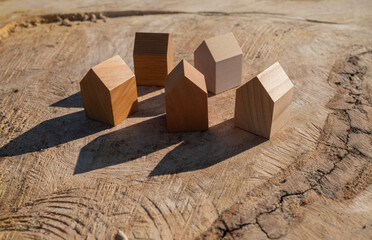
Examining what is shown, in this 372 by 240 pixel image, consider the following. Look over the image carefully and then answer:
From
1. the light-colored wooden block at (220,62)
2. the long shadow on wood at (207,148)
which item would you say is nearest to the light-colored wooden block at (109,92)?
the long shadow on wood at (207,148)

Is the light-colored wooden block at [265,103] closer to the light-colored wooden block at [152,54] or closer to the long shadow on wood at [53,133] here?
the light-colored wooden block at [152,54]

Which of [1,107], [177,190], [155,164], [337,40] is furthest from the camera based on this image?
[337,40]

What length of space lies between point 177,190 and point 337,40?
4.22 m

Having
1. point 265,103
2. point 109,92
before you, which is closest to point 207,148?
point 265,103

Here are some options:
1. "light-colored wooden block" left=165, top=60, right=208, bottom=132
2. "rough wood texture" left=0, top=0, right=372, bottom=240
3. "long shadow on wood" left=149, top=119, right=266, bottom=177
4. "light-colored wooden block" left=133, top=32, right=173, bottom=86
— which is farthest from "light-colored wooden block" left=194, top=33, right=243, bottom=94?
"long shadow on wood" left=149, top=119, right=266, bottom=177

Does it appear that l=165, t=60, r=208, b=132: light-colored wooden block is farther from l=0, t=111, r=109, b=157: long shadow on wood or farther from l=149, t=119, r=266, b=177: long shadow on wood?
l=0, t=111, r=109, b=157: long shadow on wood

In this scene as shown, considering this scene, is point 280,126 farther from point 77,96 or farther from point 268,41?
point 77,96

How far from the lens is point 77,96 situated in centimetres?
572

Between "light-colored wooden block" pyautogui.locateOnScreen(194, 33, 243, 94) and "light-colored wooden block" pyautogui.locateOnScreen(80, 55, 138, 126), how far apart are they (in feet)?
3.58

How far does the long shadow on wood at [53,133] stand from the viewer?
15.6ft

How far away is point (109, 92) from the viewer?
4711 mm

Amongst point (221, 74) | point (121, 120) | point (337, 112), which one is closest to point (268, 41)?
point (221, 74)

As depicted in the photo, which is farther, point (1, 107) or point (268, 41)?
point (268, 41)

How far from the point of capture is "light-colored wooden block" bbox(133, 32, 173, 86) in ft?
18.4
